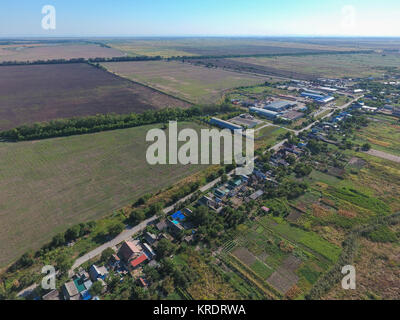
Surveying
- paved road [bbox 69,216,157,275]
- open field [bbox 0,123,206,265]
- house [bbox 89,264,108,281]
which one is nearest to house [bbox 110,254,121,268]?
house [bbox 89,264,108,281]

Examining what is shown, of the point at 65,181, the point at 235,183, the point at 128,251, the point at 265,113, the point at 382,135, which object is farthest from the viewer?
the point at 265,113

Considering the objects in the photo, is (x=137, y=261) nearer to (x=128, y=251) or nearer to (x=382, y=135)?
(x=128, y=251)

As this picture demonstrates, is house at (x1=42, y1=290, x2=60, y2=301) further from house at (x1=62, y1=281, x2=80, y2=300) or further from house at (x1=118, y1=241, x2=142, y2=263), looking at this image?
house at (x1=118, y1=241, x2=142, y2=263)

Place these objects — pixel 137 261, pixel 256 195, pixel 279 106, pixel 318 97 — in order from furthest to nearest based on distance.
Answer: pixel 318 97 < pixel 279 106 < pixel 256 195 < pixel 137 261

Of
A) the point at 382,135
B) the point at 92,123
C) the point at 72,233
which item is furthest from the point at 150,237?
the point at 382,135

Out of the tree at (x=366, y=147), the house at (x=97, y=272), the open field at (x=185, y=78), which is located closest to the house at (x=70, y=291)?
the house at (x=97, y=272)

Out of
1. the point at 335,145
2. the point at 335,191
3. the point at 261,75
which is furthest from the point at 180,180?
the point at 261,75

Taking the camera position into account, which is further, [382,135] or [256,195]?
[382,135]

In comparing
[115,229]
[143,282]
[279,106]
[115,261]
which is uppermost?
[279,106]

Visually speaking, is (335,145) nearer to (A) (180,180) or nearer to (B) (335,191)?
(B) (335,191)
